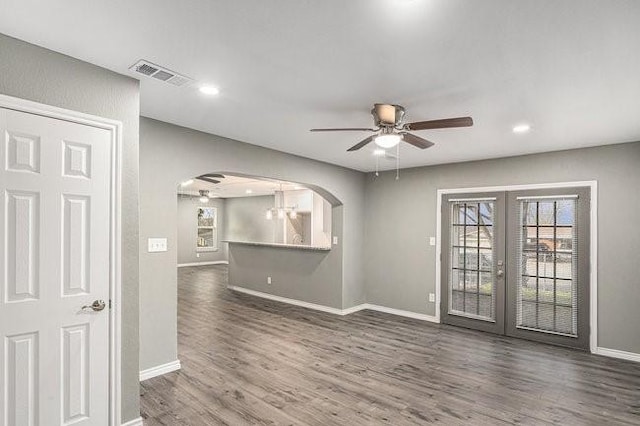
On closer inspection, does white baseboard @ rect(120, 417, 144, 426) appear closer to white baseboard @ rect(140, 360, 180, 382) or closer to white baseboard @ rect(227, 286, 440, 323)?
white baseboard @ rect(140, 360, 180, 382)

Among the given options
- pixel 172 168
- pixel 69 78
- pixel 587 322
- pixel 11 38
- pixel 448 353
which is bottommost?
pixel 448 353

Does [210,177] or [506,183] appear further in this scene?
[210,177]

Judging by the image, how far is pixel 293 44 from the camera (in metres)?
1.97

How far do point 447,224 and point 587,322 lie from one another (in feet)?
6.97

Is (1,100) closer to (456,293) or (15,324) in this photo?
(15,324)

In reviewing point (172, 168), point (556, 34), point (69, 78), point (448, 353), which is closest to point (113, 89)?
point (69, 78)

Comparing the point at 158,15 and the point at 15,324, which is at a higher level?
the point at 158,15

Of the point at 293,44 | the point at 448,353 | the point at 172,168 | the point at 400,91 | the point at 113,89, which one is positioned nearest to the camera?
the point at 293,44

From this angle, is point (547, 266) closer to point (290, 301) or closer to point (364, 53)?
point (364, 53)

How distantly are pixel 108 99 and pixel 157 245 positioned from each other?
1.55 meters

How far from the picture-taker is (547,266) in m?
4.60

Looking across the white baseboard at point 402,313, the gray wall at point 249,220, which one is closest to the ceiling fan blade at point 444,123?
the white baseboard at point 402,313

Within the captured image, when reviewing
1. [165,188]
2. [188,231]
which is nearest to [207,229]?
[188,231]

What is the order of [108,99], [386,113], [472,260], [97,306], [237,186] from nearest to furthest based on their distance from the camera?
[97,306]
[108,99]
[386,113]
[472,260]
[237,186]
